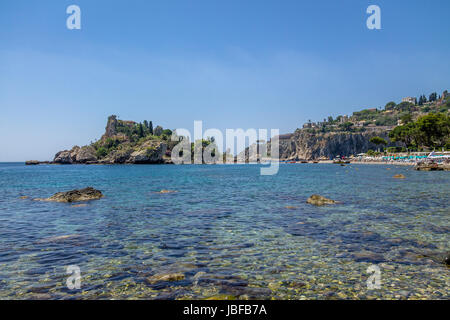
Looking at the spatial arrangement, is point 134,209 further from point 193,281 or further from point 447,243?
point 447,243

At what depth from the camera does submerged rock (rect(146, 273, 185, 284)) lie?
920 cm

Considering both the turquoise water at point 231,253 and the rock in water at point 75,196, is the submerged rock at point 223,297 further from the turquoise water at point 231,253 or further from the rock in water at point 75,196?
the rock in water at point 75,196

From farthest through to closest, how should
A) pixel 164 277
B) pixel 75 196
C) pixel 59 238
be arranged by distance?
pixel 75 196
pixel 59 238
pixel 164 277

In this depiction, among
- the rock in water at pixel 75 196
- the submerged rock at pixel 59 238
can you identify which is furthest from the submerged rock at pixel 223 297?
the rock in water at pixel 75 196

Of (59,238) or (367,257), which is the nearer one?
(367,257)

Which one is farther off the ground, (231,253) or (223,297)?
(223,297)

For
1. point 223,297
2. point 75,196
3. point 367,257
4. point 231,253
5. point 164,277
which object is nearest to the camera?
point 223,297

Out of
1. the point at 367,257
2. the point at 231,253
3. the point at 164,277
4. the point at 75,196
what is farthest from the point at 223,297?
the point at 75,196

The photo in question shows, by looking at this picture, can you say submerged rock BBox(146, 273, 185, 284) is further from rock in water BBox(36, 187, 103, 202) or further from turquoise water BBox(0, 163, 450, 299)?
rock in water BBox(36, 187, 103, 202)

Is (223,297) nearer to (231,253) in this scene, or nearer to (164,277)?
(164,277)

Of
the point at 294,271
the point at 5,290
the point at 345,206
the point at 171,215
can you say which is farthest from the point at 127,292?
the point at 345,206

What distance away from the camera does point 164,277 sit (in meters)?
9.41

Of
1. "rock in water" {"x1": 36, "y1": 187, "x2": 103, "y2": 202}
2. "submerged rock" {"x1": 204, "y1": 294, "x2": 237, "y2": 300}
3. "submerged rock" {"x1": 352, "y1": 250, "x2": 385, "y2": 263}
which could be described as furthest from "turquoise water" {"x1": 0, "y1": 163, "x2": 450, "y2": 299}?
"rock in water" {"x1": 36, "y1": 187, "x2": 103, "y2": 202}
